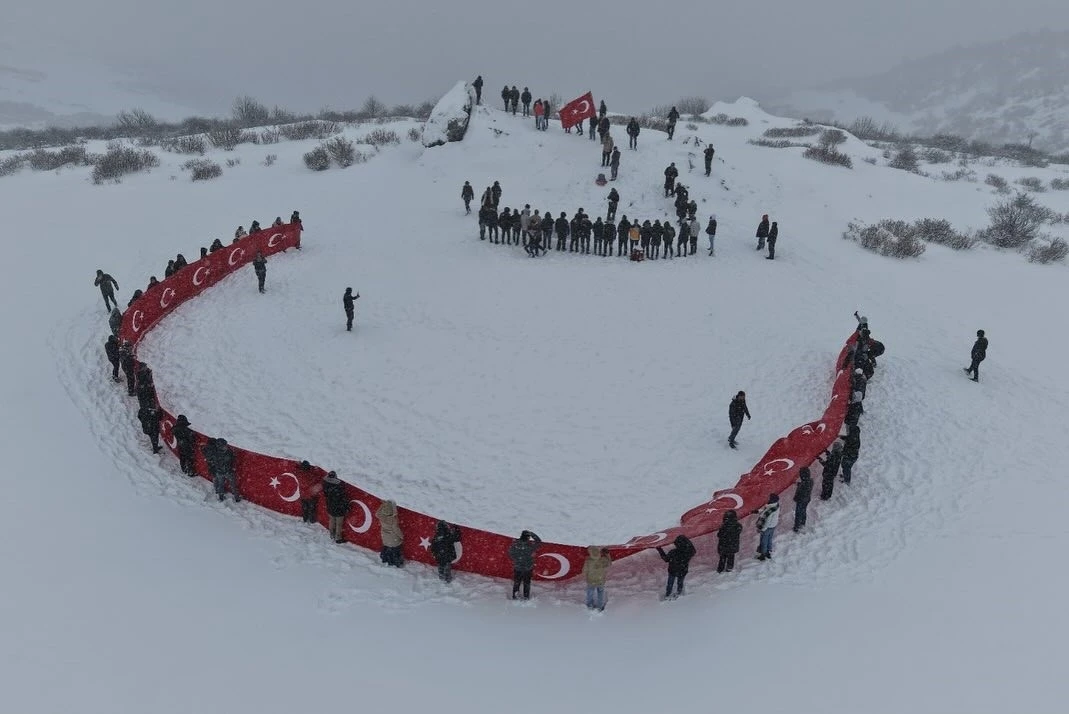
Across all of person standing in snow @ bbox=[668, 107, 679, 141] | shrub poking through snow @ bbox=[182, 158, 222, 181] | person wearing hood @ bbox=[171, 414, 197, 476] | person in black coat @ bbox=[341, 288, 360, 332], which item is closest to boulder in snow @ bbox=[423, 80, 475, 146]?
person standing in snow @ bbox=[668, 107, 679, 141]

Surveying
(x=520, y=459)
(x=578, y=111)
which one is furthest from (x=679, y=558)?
(x=578, y=111)

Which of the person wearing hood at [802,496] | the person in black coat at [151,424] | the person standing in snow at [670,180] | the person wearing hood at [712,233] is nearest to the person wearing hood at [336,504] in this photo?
the person in black coat at [151,424]

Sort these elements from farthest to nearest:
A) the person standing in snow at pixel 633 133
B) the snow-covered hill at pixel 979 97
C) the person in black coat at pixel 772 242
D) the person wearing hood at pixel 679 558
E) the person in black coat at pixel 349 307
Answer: the snow-covered hill at pixel 979 97 → the person standing in snow at pixel 633 133 → the person in black coat at pixel 772 242 → the person in black coat at pixel 349 307 → the person wearing hood at pixel 679 558

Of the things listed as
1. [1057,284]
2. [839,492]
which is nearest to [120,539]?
[839,492]

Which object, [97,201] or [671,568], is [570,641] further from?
[97,201]

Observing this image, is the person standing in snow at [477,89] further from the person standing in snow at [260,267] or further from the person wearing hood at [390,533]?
the person wearing hood at [390,533]

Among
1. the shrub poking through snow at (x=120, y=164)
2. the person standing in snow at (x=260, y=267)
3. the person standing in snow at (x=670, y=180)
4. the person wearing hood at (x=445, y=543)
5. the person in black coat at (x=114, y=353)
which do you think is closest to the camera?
the person wearing hood at (x=445, y=543)
